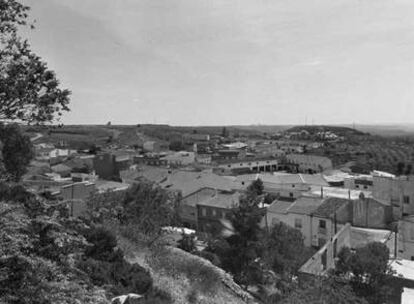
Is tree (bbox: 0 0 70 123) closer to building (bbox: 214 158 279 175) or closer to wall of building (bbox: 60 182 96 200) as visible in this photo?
wall of building (bbox: 60 182 96 200)

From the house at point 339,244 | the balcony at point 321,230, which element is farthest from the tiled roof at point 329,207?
the house at point 339,244

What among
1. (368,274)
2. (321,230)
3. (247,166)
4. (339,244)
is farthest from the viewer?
(247,166)

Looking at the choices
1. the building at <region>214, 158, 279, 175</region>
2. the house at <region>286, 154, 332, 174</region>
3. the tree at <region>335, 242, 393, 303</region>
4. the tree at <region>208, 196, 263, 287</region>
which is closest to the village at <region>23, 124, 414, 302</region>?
the building at <region>214, 158, 279, 175</region>

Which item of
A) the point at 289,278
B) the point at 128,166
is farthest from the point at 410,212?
the point at 128,166

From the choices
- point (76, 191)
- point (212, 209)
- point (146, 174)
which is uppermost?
point (76, 191)

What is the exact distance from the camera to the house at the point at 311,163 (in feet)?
247

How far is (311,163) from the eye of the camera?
3034 inches

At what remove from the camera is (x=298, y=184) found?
47.1 meters

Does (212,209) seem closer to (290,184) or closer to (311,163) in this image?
(290,184)

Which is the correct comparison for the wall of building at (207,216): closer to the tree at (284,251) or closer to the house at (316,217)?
the house at (316,217)

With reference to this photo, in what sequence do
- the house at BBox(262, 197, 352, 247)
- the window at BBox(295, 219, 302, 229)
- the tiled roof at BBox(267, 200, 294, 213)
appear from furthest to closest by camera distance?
1. the tiled roof at BBox(267, 200, 294, 213)
2. the window at BBox(295, 219, 302, 229)
3. the house at BBox(262, 197, 352, 247)

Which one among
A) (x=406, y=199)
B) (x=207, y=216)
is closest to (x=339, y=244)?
(x=406, y=199)

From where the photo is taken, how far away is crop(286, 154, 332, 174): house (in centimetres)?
7525

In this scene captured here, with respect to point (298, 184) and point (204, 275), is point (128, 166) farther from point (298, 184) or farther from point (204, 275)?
point (204, 275)
